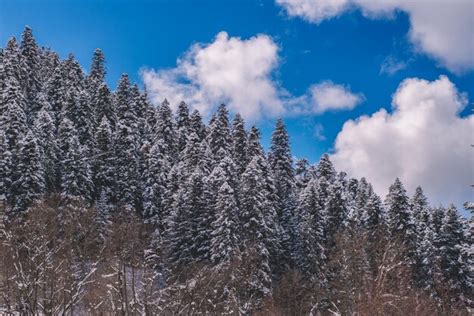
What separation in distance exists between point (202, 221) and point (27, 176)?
19.5 metres

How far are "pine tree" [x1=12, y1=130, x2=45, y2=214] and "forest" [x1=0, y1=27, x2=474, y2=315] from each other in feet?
0.45

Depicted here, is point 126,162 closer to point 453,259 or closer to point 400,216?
point 400,216

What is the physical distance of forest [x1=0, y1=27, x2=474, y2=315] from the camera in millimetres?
39312

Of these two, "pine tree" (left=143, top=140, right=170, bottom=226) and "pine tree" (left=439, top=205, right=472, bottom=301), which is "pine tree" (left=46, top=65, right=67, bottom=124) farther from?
"pine tree" (left=439, top=205, right=472, bottom=301)

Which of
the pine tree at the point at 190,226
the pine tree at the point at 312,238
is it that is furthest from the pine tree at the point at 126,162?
the pine tree at the point at 312,238

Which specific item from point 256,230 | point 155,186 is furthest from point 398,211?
point 155,186

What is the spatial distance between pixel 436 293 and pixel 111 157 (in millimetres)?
43400

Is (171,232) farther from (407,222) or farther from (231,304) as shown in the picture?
(407,222)

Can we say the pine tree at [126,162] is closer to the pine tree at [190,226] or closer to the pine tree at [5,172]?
the pine tree at [190,226]

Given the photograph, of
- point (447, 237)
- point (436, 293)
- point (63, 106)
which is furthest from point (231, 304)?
point (63, 106)

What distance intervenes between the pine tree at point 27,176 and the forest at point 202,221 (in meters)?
0.14

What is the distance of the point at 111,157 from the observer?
220 feet

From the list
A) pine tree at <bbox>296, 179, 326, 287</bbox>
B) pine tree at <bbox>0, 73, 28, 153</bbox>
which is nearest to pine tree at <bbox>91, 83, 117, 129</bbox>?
pine tree at <bbox>0, 73, 28, 153</bbox>

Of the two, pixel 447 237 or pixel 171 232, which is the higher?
pixel 447 237
